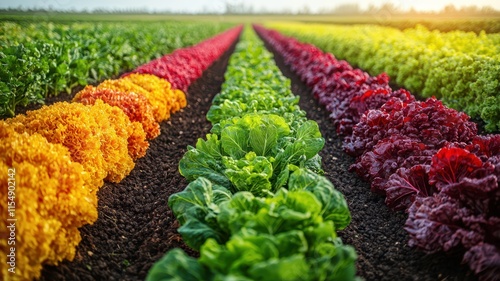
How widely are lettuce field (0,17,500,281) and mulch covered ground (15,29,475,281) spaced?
0.06 feet

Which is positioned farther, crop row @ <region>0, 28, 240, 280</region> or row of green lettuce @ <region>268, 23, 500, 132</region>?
row of green lettuce @ <region>268, 23, 500, 132</region>

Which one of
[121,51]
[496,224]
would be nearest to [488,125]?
[496,224]

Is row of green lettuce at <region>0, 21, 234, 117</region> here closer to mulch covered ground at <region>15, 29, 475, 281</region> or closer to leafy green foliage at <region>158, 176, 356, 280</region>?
mulch covered ground at <region>15, 29, 475, 281</region>

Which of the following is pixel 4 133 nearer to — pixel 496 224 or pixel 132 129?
pixel 132 129

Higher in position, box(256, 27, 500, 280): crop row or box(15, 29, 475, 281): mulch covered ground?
box(256, 27, 500, 280): crop row

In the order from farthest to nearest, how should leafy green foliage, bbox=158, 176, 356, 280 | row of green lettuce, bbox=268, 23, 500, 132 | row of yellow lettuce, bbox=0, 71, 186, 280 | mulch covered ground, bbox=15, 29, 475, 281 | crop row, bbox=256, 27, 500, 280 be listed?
row of green lettuce, bbox=268, 23, 500, 132 < mulch covered ground, bbox=15, 29, 475, 281 < crop row, bbox=256, 27, 500, 280 < row of yellow lettuce, bbox=0, 71, 186, 280 < leafy green foliage, bbox=158, 176, 356, 280

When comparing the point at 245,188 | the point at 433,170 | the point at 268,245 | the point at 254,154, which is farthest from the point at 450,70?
the point at 268,245

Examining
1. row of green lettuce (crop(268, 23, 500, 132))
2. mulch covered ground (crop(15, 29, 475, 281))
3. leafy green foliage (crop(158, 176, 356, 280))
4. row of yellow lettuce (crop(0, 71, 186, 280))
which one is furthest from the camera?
row of green lettuce (crop(268, 23, 500, 132))

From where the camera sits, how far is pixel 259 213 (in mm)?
2869

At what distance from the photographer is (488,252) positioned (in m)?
3.16

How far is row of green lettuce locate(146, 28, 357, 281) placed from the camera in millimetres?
2484

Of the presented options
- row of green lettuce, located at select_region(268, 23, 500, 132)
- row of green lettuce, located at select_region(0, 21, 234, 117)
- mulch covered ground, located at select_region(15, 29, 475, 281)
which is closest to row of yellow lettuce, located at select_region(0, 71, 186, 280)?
mulch covered ground, located at select_region(15, 29, 475, 281)

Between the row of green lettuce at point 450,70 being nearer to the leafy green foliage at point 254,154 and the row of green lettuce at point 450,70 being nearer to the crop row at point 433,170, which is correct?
the crop row at point 433,170

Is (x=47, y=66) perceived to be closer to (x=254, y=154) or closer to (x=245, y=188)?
(x=254, y=154)
